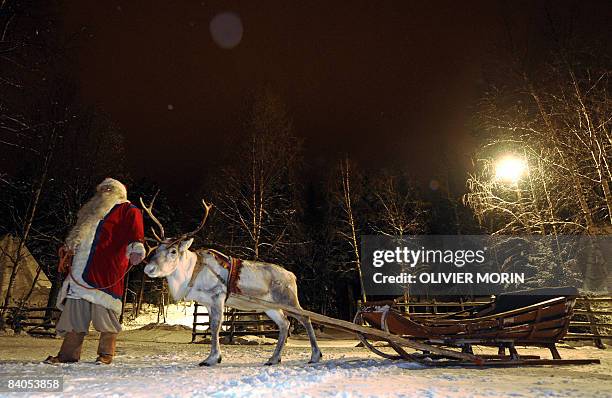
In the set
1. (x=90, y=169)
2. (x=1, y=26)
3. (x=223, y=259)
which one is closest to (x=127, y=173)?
(x=90, y=169)

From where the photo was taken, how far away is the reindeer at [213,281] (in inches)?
217

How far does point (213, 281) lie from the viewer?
584cm

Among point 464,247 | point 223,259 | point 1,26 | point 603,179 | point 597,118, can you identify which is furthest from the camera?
point 464,247

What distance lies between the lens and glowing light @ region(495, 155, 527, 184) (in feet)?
40.4

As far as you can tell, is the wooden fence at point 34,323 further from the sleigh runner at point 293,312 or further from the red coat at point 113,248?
the sleigh runner at point 293,312

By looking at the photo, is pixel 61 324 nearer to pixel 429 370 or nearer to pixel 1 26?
pixel 429 370

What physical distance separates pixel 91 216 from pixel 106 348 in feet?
5.32

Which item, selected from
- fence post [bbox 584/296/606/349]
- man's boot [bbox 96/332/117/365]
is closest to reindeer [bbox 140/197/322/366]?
man's boot [bbox 96/332/117/365]

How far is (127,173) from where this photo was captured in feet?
67.2

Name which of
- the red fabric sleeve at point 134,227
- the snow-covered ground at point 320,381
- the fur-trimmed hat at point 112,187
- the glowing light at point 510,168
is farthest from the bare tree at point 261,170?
the snow-covered ground at point 320,381

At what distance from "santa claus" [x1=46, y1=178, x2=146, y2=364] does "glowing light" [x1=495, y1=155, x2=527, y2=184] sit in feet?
32.8

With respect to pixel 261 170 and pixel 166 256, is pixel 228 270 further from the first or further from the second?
pixel 261 170

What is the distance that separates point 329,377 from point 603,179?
31.4 ft

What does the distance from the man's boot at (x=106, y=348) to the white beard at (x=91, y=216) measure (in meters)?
1.11
